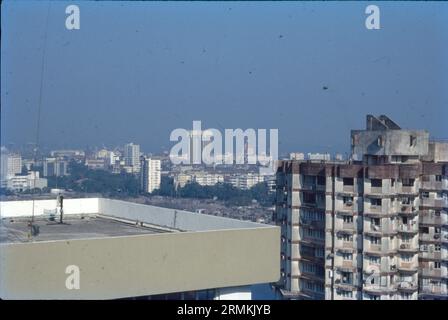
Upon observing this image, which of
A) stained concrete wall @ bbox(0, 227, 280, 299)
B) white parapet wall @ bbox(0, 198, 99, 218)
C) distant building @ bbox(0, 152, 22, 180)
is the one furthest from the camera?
white parapet wall @ bbox(0, 198, 99, 218)

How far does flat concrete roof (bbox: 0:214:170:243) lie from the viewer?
4.57 meters

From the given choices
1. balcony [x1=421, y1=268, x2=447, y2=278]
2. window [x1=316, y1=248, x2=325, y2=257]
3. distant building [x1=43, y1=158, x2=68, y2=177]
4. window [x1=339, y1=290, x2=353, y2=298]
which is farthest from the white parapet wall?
balcony [x1=421, y1=268, x2=447, y2=278]

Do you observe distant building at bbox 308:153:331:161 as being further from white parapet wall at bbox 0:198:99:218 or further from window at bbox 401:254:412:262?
white parapet wall at bbox 0:198:99:218

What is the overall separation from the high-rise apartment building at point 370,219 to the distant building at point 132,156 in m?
1.90

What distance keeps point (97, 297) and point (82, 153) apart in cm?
146

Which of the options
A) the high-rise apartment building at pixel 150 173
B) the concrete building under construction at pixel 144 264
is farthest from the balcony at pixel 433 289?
the high-rise apartment building at pixel 150 173

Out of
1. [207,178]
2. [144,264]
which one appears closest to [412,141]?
[207,178]

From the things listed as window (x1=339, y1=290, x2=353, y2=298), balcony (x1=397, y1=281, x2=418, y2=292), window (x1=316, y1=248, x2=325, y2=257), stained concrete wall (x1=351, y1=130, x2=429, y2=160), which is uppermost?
stained concrete wall (x1=351, y1=130, x2=429, y2=160)

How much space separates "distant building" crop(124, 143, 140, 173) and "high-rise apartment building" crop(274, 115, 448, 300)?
1.90 meters

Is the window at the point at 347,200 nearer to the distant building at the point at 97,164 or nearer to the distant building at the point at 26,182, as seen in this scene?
the distant building at the point at 97,164

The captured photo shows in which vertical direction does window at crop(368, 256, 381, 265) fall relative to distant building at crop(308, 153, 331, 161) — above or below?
below

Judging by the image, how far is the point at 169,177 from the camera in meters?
4.96
